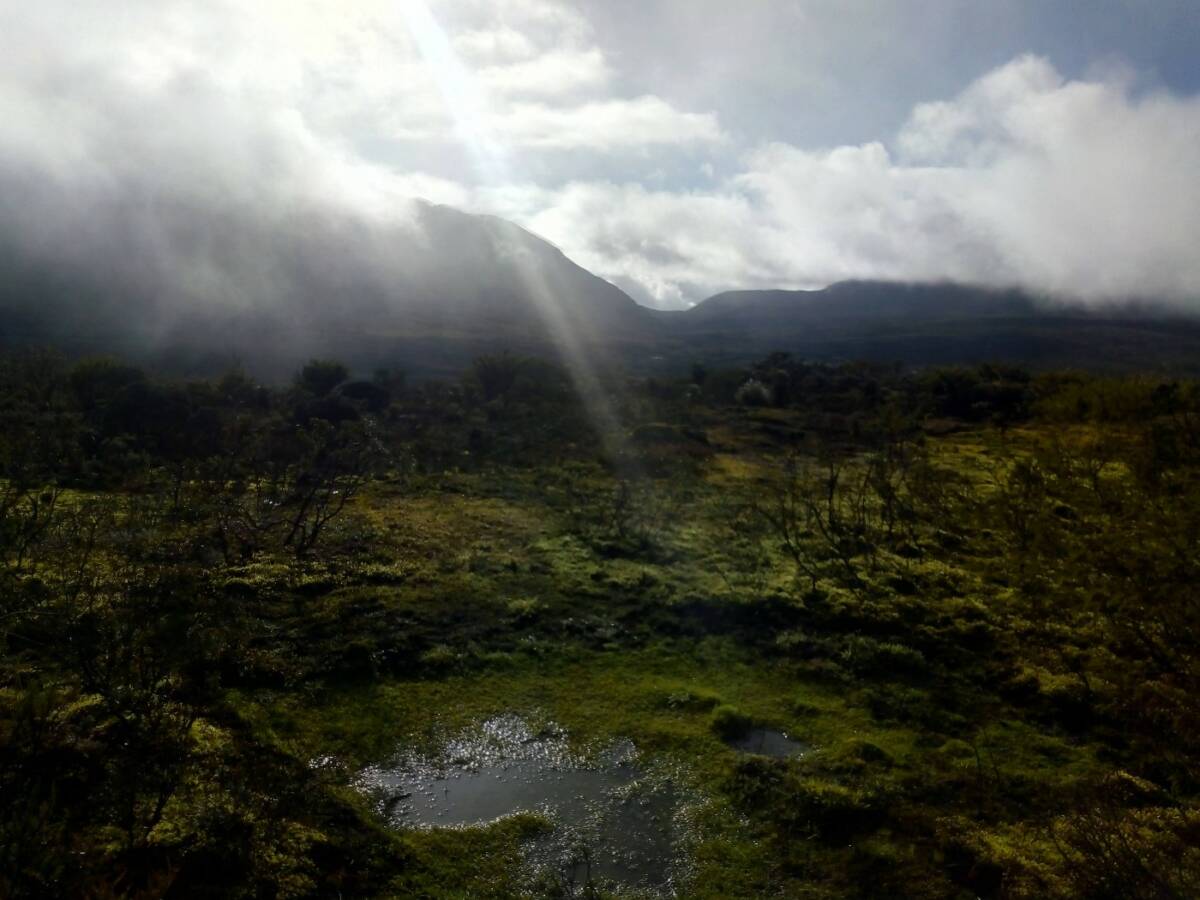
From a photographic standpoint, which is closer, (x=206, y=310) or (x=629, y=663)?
(x=629, y=663)

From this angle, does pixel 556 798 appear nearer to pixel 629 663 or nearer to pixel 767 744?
pixel 767 744

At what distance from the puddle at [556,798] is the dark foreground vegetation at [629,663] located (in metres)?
0.41

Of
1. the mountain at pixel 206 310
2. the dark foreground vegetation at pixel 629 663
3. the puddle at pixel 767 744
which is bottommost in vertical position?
the puddle at pixel 767 744

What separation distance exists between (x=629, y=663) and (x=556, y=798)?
4.88 m

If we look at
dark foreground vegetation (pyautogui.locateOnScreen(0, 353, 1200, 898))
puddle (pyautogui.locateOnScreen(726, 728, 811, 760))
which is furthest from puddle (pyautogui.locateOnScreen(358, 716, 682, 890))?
puddle (pyautogui.locateOnScreen(726, 728, 811, 760))

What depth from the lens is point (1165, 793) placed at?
35.4ft

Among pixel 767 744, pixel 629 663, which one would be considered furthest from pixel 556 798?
pixel 629 663

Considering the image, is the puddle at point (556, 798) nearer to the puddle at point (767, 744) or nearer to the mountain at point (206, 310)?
the puddle at point (767, 744)

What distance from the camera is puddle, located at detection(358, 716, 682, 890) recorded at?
31.9 feet

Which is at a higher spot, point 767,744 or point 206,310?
point 206,310

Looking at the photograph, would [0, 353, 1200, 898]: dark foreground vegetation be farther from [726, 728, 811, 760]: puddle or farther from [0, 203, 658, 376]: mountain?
[0, 203, 658, 376]: mountain

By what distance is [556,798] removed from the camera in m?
11.2

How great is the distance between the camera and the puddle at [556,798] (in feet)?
31.9

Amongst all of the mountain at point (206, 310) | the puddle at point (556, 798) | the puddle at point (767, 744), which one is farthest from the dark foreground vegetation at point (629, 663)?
the mountain at point (206, 310)
